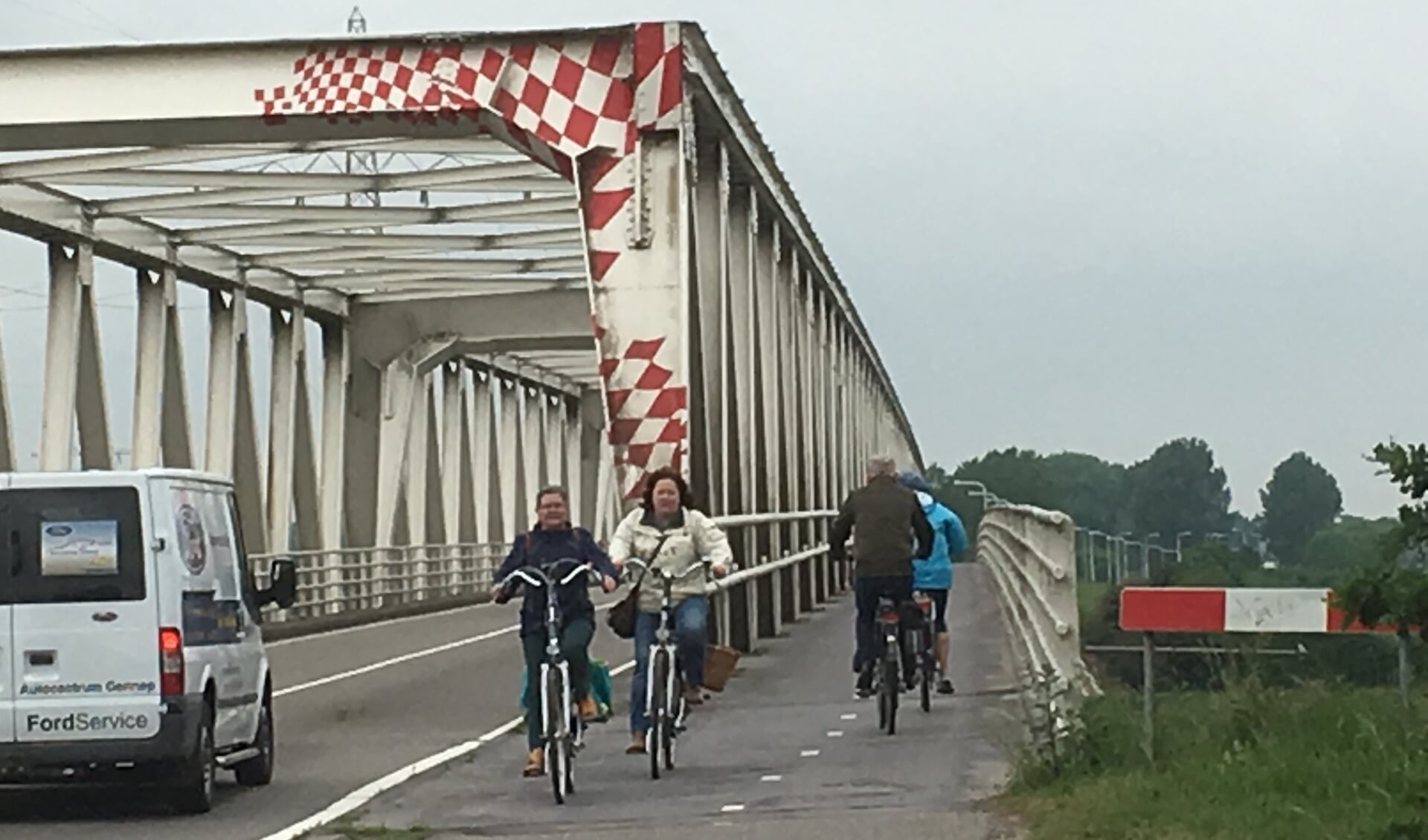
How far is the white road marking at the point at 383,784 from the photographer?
34.9 feet

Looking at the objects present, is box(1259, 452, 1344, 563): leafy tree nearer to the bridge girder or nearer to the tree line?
the tree line

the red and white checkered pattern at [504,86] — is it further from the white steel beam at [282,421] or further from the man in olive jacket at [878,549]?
the white steel beam at [282,421]

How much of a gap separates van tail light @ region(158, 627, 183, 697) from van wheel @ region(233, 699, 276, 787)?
1.36 m

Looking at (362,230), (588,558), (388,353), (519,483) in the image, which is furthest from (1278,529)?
(588,558)

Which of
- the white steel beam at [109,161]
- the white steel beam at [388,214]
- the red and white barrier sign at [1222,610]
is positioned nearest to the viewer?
the red and white barrier sign at [1222,610]

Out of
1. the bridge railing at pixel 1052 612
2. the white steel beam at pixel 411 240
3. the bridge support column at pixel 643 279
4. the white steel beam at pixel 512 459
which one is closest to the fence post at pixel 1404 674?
the bridge railing at pixel 1052 612

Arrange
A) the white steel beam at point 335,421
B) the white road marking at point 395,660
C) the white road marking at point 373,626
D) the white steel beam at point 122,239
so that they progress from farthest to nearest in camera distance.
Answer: the white steel beam at point 335,421, the white road marking at point 373,626, the white steel beam at point 122,239, the white road marking at point 395,660

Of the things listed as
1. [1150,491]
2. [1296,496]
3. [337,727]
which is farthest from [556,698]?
[1150,491]

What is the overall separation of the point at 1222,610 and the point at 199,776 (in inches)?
173

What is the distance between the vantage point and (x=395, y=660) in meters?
24.0

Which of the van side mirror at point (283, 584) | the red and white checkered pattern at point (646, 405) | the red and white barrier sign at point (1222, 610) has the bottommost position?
the red and white barrier sign at point (1222, 610)

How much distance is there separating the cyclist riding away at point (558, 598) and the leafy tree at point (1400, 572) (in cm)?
483

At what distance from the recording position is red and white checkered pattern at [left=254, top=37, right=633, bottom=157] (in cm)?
1888

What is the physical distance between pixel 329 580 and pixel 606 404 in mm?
17952
